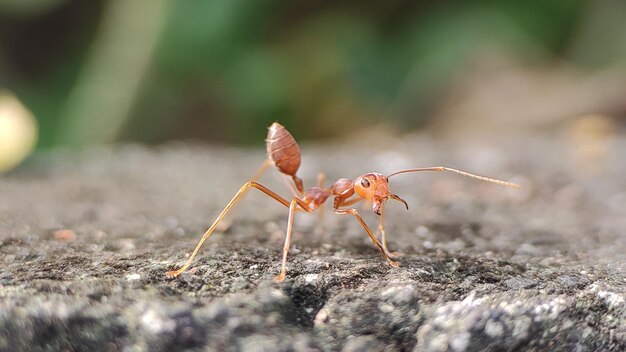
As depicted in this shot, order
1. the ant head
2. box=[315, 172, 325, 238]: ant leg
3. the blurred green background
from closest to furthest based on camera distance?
the ant head < box=[315, 172, 325, 238]: ant leg < the blurred green background

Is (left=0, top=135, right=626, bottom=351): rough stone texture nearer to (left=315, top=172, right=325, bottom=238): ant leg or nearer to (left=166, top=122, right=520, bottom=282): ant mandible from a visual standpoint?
(left=315, top=172, right=325, bottom=238): ant leg

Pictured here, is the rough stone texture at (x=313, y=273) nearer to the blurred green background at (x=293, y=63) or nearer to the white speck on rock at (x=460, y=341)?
the white speck on rock at (x=460, y=341)

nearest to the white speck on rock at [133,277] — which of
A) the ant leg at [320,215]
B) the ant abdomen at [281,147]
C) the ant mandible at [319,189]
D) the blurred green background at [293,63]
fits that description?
the ant mandible at [319,189]

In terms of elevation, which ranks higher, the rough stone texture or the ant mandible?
the ant mandible

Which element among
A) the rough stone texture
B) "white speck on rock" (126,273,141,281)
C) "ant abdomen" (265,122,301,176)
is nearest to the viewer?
the rough stone texture

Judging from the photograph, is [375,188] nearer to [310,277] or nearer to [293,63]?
[310,277]

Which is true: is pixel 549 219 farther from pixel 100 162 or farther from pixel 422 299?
pixel 100 162

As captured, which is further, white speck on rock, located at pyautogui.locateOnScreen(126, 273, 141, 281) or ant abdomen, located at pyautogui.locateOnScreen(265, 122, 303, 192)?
ant abdomen, located at pyautogui.locateOnScreen(265, 122, 303, 192)

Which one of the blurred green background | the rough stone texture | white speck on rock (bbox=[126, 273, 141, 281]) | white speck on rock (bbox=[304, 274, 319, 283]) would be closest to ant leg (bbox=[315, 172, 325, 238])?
the rough stone texture
